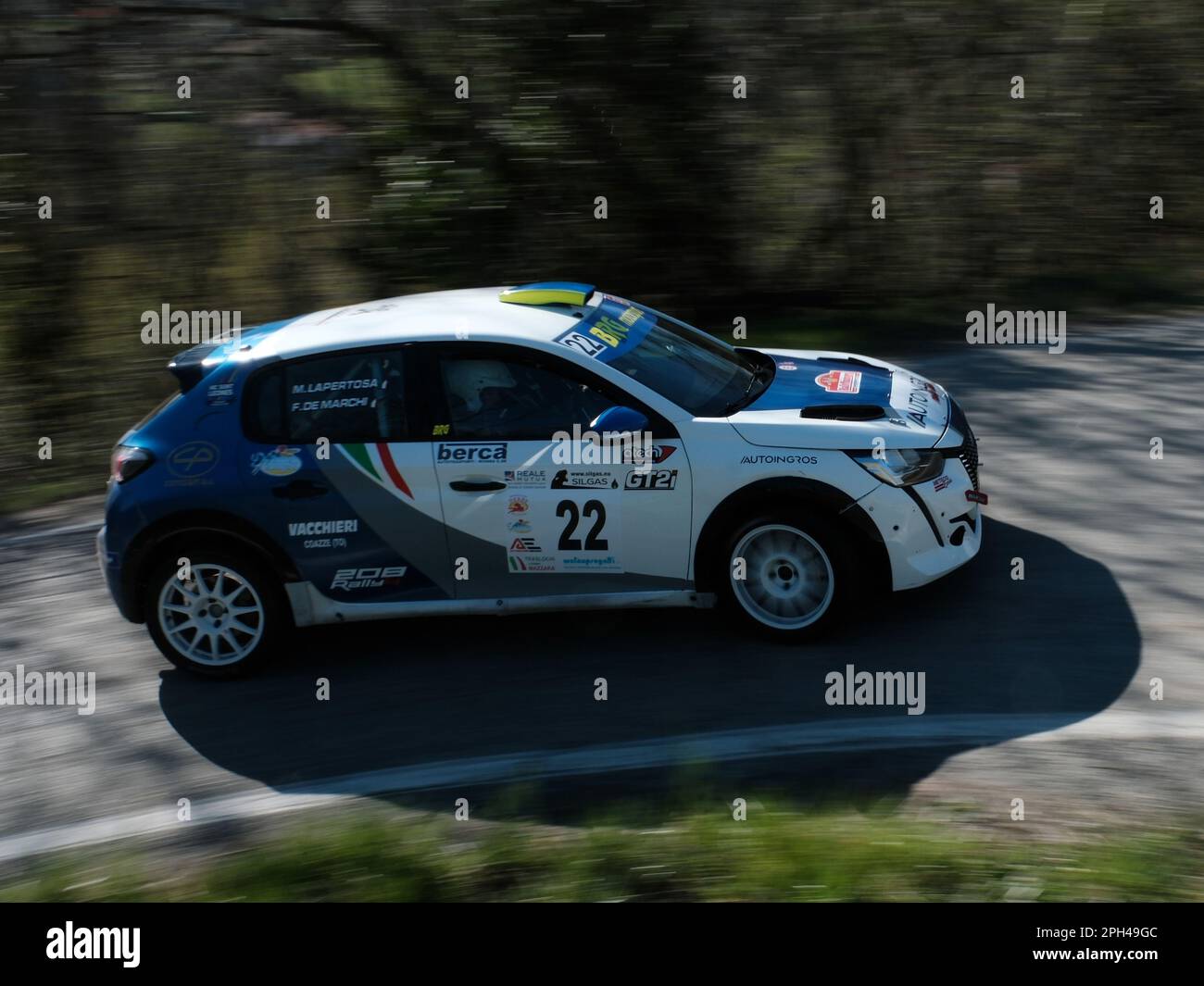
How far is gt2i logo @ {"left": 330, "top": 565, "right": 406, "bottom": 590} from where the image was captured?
6.20 meters

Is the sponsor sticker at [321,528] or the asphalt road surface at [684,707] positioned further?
the sponsor sticker at [321,528]

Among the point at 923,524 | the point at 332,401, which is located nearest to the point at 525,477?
the point at 332,401

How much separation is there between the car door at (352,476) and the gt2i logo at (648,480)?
95cm

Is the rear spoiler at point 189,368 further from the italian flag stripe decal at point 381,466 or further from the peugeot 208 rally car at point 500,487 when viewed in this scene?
the italian flag stripe decal at point 381,466

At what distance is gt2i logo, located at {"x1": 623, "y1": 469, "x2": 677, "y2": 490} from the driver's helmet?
0.77 m

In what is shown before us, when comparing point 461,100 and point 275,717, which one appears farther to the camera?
point 461,100

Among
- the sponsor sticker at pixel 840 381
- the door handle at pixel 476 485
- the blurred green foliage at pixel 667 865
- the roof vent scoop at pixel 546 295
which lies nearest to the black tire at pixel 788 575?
the sponsor sticker at pixel 840 381

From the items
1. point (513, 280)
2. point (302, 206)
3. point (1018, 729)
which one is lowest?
point (1018, 729)

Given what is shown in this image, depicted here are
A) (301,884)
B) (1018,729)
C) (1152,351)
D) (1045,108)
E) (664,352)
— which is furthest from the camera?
(1045,108)

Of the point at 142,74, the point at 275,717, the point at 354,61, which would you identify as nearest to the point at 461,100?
the point at 354,61

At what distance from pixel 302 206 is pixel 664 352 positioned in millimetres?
7069

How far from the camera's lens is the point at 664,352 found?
6621 mm

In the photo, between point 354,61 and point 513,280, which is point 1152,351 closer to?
point 513,280

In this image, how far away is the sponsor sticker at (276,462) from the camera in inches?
244
